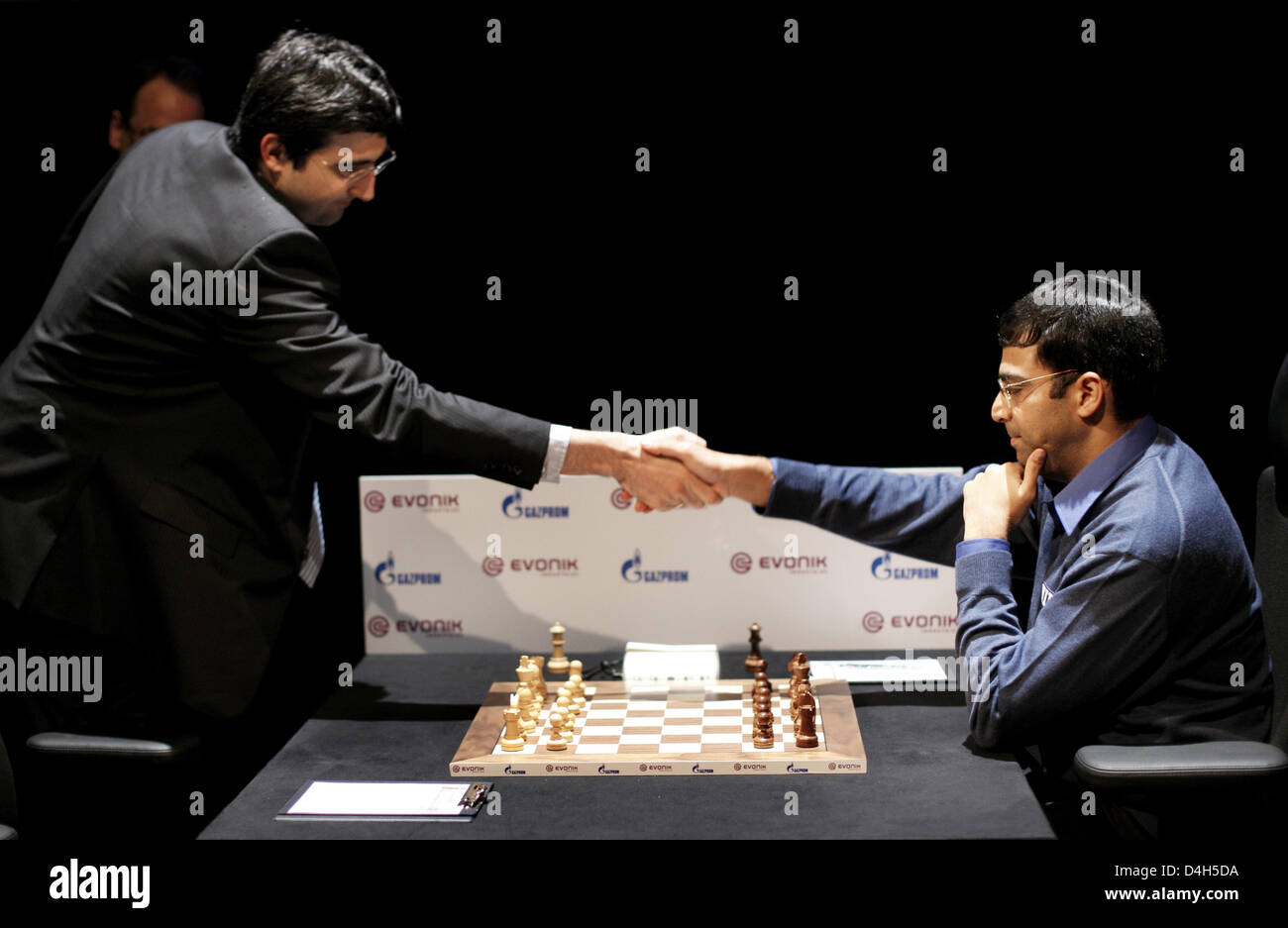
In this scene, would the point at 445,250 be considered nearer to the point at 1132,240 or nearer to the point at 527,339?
the point at 527,339

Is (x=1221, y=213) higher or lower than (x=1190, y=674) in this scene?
higher

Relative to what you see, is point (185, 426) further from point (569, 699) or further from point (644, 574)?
point (644, 574)

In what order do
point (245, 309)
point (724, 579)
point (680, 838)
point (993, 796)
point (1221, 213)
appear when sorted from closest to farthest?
1. point (680, 838)
2. point (993, 796)
3. point (245, 309)
4. point (724, 579)
5. point (1221, 213)

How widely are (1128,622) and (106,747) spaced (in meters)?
1.79

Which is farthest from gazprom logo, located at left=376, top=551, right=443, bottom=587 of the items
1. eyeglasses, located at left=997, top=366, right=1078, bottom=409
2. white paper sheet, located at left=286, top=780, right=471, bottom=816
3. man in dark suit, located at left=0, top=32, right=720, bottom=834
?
eyeglasses, located at left=997, top=366, right=1078, bottom=409

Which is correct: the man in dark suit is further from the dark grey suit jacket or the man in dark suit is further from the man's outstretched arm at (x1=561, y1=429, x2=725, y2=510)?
the man's outstretched arm at (x1=561, y1=429, x2=725, y2=510)

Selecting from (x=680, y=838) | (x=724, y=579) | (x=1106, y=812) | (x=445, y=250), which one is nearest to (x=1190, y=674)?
(x=1106, y=812)

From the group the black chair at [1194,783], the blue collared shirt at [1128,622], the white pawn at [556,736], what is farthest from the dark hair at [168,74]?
the black chair at [1194,783]

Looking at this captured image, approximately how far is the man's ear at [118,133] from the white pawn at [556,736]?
234 cm

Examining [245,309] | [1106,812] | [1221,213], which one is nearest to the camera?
[1106,812]

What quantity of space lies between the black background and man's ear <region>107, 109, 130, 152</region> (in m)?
0.08
